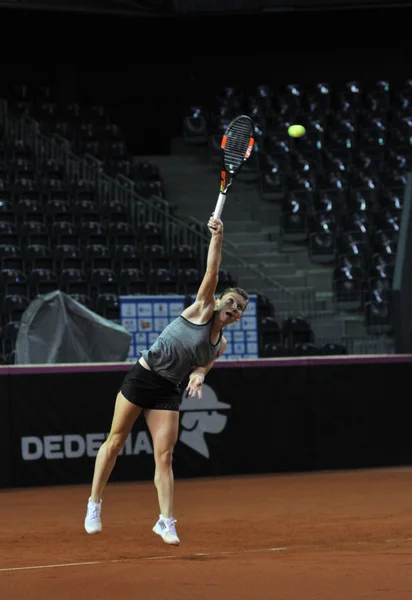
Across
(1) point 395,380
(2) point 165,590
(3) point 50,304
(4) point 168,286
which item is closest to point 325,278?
(4) point 168,286

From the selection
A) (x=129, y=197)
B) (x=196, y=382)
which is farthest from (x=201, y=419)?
(x=129, y=197)

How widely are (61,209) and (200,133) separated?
592cm

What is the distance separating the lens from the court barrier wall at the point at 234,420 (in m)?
11.9

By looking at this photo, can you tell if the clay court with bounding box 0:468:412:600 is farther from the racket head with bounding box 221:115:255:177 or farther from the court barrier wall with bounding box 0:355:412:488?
the racket head with bounding box 221:115:255:177

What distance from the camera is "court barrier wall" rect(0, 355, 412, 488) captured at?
39.2 feet

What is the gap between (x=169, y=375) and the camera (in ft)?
24.4

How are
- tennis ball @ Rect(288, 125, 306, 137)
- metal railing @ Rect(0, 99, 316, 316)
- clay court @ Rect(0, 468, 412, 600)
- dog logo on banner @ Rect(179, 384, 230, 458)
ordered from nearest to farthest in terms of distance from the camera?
1. clay court @ Rect(0, 468, 412, 600)
2. dog logo on banner @ Rect(179, 384, 230, 458)
3. metal railing @ Rect(0, 99, 316, 316)
4. tennis ball @ Rect(288, 125, 306, 137)

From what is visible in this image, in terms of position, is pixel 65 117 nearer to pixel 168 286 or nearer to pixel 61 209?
pixel 61 209

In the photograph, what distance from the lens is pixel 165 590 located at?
6141 millimetres

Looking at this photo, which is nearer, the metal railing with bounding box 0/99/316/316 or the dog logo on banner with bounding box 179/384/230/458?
the dog logo on banner with bounding box 179/384/230/458

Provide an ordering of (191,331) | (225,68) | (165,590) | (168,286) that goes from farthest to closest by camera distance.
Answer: (225,68)
(168,286)
(191,331)
(165,590)

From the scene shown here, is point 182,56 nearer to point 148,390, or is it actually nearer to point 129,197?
point 129,197

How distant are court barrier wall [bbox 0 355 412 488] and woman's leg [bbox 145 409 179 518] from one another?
4.67 metres

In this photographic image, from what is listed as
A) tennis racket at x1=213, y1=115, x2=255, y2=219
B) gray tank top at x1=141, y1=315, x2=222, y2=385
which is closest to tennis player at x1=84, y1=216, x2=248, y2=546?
gray tank top at x1=141, y1=315, x2=222, y2=385
